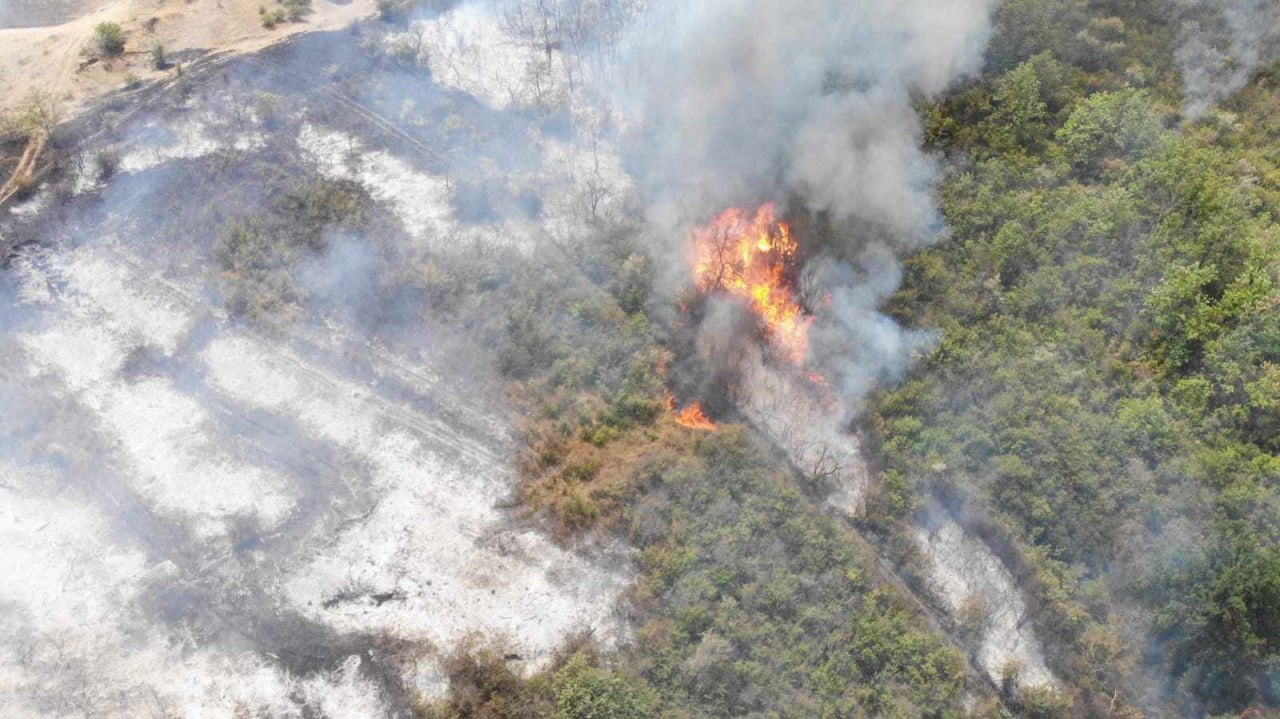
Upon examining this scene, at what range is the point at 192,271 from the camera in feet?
102

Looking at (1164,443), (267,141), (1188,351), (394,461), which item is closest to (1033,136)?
(1188,351)

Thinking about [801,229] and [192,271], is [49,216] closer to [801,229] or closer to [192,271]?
[192,271]

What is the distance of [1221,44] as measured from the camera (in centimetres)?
3822

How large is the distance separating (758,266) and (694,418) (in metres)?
6.18

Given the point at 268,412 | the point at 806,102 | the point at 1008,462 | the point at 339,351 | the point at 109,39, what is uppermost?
the point at 806,102

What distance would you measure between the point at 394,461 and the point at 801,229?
15.9 metres

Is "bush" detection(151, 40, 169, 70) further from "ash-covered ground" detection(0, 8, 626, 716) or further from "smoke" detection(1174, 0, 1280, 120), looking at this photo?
"smoke" detection(1174, 0, 1280, 120)

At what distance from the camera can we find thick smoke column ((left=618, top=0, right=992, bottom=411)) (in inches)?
1146

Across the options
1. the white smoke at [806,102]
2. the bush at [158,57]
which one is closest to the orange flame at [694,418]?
the white smoke at [806,102]

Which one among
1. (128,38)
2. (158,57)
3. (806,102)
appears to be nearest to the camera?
(806,102)

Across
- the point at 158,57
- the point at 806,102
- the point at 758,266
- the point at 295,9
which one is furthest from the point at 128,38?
the point at 758,266

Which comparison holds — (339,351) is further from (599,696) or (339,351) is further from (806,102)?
(806,102)

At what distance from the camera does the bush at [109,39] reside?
128ft

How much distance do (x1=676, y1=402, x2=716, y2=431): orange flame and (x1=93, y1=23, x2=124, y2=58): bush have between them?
3207cm
